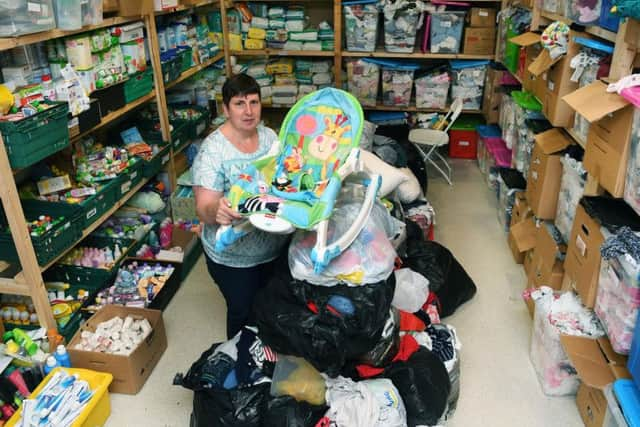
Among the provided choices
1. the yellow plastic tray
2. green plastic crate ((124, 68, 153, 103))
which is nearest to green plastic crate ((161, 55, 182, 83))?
green plastic crate ((124, 68, 153, 103))

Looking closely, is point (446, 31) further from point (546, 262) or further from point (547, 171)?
point (546, 262)

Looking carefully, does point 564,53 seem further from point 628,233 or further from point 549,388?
point 549,388

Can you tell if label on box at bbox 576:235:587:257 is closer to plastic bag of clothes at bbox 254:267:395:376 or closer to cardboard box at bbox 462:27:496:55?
plastic bag of clothes at bbox 254:267:395:376

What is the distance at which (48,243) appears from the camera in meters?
2.32

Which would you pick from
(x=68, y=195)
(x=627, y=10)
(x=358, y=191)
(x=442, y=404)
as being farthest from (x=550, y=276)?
(x=68, y=195)

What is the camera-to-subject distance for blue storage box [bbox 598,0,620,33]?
2.13m

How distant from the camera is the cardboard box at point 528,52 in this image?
312cm

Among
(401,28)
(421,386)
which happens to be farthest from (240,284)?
(401,28)

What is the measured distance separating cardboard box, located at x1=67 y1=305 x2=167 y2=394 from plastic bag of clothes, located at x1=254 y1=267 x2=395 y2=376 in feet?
2.50

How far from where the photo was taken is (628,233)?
5.82 feet

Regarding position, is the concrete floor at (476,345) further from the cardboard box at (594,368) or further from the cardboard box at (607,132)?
the cardboard box at (607,132)

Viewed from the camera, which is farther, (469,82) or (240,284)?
(469,82)

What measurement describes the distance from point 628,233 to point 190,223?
270 centimetres

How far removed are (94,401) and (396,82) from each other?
377cm
